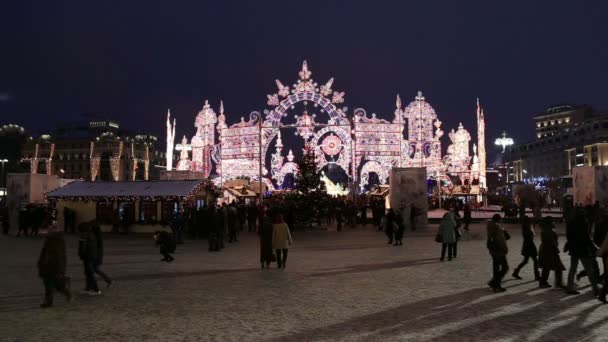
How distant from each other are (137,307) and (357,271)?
19.4 feet

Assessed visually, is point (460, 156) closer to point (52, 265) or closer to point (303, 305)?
point (303, 305)

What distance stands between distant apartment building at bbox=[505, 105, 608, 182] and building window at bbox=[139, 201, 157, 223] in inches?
3513

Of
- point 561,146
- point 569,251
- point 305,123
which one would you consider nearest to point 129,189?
point 305,123

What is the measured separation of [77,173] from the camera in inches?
4163

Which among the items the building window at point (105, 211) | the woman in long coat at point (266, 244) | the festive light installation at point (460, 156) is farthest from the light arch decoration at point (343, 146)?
the woman in long coat at point (266, 244)

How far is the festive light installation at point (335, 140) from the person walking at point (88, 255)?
1248 inches

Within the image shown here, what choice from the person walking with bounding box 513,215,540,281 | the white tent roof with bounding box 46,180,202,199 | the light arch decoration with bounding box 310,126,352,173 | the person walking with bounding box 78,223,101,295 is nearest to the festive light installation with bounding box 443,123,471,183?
the light arch decoration with bounding box 310,126,352,173

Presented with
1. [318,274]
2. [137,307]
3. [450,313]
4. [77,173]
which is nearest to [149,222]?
[318,274]

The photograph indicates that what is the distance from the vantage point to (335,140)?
49719mm

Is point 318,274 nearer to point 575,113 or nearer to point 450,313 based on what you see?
point 450,313

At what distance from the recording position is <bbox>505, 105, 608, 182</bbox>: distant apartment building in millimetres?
104750

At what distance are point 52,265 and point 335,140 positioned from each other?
40508 mm

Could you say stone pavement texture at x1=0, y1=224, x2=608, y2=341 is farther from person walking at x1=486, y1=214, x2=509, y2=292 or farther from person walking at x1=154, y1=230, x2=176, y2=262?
person walking at x1=154, y1=230, x2=176, y2=262

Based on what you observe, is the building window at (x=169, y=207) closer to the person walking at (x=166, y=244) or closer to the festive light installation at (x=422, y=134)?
the person walking at (x=166, y=244)
